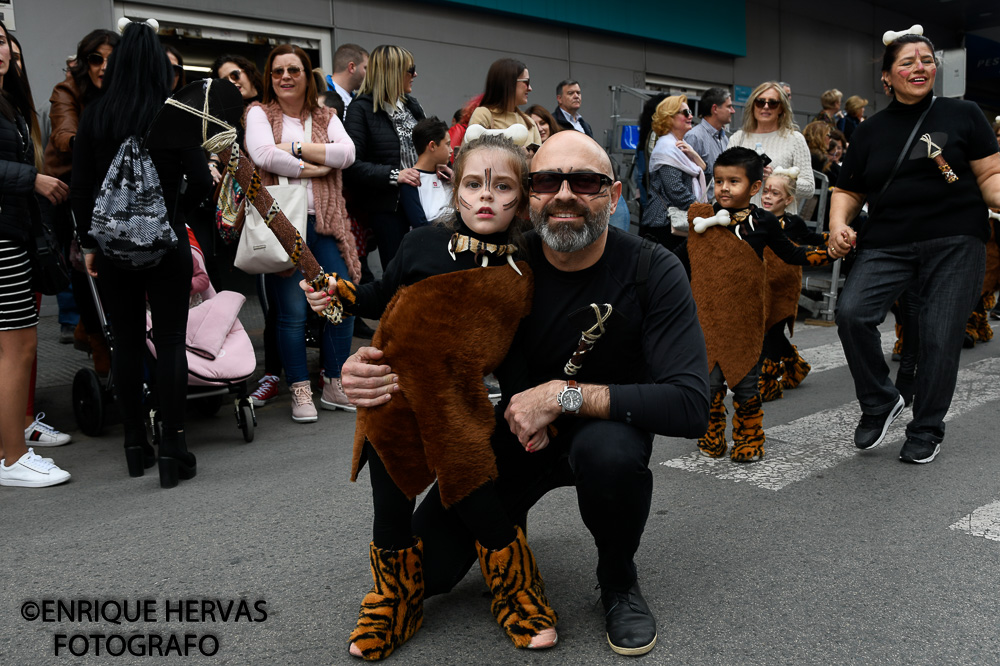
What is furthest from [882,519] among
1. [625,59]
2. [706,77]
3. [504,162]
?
[706,77]

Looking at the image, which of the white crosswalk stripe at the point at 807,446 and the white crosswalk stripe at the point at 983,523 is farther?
the white crosswalk stripe at the point at 807,446

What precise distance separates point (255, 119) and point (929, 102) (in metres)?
3.79

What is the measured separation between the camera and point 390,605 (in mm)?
2674

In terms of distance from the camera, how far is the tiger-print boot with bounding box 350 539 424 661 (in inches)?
103

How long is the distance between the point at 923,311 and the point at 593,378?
260 centimetres

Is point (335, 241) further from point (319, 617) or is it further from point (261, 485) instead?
point (319, 617)

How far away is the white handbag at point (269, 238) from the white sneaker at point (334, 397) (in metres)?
0.97

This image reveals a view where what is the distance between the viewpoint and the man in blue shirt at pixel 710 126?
738 cm

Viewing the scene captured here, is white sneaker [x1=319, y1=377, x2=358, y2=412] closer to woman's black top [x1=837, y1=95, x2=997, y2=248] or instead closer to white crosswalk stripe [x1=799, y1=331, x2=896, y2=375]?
woman's black top [x1=837, y1=95, x2=997, y2=248]

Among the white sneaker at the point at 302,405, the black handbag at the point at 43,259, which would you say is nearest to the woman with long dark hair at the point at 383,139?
the white sneaker at the point at 302,405

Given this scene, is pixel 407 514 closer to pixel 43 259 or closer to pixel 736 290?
pixel 736 290

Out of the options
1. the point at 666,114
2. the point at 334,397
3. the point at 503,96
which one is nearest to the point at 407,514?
the point at 334,397

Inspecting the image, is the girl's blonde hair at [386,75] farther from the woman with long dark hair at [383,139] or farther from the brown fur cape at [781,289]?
the brown fur cape at [781,289]

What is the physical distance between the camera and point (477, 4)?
38.2 feet
